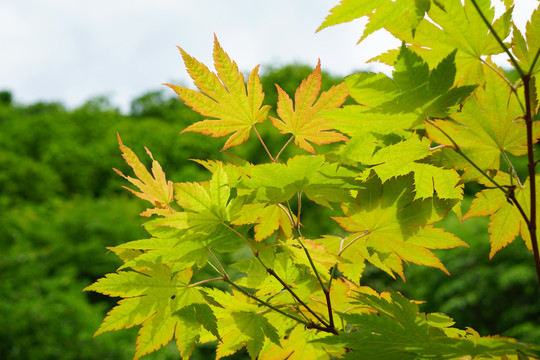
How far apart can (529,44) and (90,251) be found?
12.5 meters

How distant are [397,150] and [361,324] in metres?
0.24

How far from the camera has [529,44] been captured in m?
0.54

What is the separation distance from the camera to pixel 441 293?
24.5 feet

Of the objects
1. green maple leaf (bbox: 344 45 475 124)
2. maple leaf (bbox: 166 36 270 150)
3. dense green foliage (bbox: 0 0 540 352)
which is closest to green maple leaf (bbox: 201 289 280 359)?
maple leaf (bbox: 166 36 270 150)

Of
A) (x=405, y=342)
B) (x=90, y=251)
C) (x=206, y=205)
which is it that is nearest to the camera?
(x=405, y=342)

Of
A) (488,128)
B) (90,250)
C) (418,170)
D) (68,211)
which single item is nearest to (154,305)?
(418,170)

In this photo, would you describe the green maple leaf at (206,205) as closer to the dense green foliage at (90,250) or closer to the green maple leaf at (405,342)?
the green maple leaf at (405,342)

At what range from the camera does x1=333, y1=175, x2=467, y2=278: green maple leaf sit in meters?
0.67

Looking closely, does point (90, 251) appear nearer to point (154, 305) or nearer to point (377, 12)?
point (154, 305)

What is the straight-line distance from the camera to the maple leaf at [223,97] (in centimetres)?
69

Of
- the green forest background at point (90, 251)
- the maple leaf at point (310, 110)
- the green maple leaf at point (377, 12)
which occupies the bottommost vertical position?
the green forest background at point (90, 251)

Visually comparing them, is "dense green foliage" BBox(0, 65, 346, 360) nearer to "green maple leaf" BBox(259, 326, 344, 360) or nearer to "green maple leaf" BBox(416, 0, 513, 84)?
"green maple leaf" BBox(259, 326, 344, 360)

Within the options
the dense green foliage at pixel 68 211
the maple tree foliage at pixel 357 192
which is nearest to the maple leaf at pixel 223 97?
the maple tree foliage at pixel 357 192

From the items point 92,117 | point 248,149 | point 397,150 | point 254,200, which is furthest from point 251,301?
point 92,117
